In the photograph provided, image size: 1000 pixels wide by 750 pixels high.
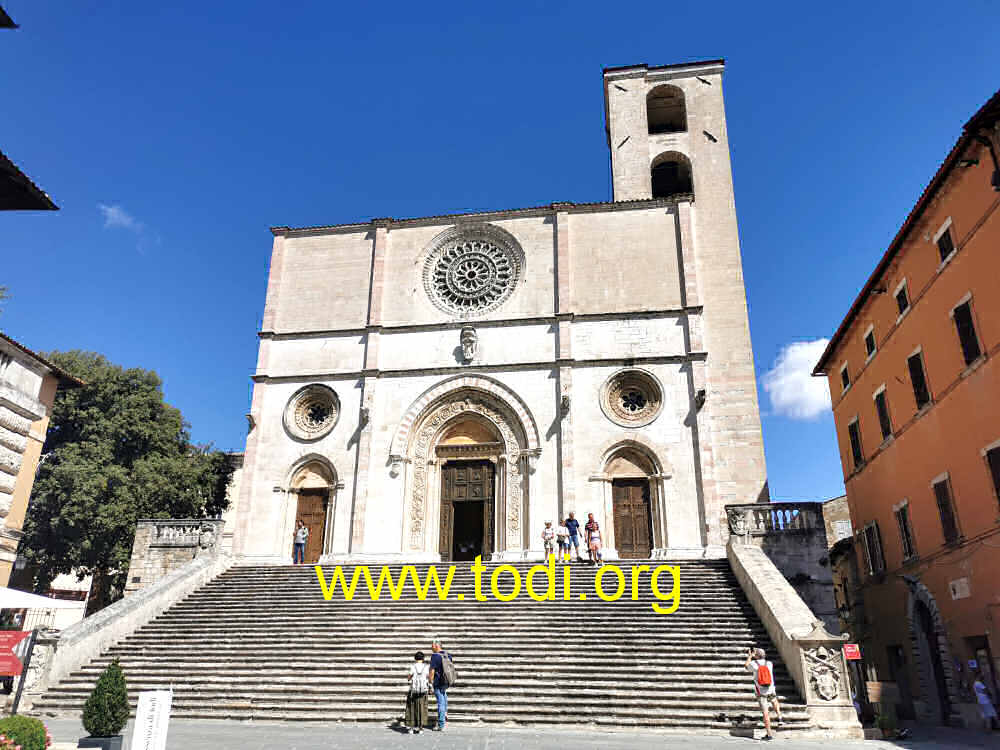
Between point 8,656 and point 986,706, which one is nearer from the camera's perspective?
point 8,656

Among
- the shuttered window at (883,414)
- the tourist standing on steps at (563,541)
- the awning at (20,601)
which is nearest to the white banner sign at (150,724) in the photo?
the awning at (20,601)

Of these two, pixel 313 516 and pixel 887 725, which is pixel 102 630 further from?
pixel 887 725

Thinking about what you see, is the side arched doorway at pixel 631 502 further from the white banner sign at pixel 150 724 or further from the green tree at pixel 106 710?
the white banner sign at pixel 150 724

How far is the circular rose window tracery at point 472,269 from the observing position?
23.8 m

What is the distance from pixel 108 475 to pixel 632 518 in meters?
17.7

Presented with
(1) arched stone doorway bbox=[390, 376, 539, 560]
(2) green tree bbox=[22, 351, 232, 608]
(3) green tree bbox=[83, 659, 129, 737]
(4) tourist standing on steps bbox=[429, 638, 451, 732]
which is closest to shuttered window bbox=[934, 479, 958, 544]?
(1) arched stone doorway bbox=[390, 376, 539, 560]

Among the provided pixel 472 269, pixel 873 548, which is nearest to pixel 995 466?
pixel 873 548

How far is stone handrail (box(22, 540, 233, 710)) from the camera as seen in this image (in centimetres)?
1277

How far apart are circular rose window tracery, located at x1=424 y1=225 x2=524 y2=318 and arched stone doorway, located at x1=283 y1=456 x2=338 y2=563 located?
6452 mm

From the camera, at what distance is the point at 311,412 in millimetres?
23328

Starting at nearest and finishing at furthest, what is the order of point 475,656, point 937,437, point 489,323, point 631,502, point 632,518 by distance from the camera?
point 475,656 < point 937,437 < point 632,518 < point 631,502 < point 489,323

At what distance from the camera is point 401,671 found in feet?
41.1

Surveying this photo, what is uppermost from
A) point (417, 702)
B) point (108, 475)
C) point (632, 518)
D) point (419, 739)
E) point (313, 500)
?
point (108, 475)

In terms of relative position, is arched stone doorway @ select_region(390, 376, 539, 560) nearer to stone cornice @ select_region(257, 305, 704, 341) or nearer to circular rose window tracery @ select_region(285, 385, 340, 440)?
stone cornice @ select_region(257, 305, 704, 341)
